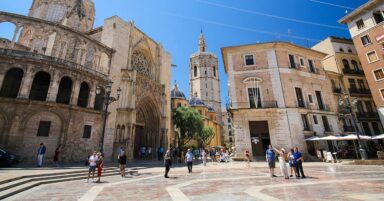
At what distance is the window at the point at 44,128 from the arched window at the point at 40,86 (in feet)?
6.71

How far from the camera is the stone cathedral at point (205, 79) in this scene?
2517 inches

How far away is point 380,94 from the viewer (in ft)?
71.8

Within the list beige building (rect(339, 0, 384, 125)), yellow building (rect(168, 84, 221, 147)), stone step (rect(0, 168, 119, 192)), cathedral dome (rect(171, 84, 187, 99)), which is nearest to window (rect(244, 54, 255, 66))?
beige building (rect(339, 0, 384, 125))

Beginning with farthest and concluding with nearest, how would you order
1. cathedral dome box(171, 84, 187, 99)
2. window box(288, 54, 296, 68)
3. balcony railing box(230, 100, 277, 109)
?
1. cathedral dome box(171, 84, 187, 99)
2. window box(288, 54, 296, 68)
3. balcony railing box(230, 100, 277, 109)

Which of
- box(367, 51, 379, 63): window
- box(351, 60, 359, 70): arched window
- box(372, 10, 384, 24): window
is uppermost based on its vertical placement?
box(372, 10, 384, 24): window

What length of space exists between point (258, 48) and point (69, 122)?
817 inches

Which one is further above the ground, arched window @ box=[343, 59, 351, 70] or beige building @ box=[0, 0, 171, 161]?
arched window @ box=[343, 59, 351, 70]

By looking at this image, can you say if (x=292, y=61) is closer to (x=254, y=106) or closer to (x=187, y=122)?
(x=254, y=106)

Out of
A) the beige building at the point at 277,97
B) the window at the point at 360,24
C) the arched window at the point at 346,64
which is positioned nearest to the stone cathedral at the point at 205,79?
the arched window at the point at 346,64

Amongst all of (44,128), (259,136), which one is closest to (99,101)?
(44,128)

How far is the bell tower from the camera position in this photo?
30375mm

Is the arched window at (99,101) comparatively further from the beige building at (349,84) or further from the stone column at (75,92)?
the beige building at (349,84)

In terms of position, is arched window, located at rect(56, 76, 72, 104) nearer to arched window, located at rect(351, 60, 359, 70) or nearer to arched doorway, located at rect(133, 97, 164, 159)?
arched doorway, located at rect(133, 97, 164, 159)

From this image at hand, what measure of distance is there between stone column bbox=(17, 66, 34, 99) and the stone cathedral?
50.4 metres
